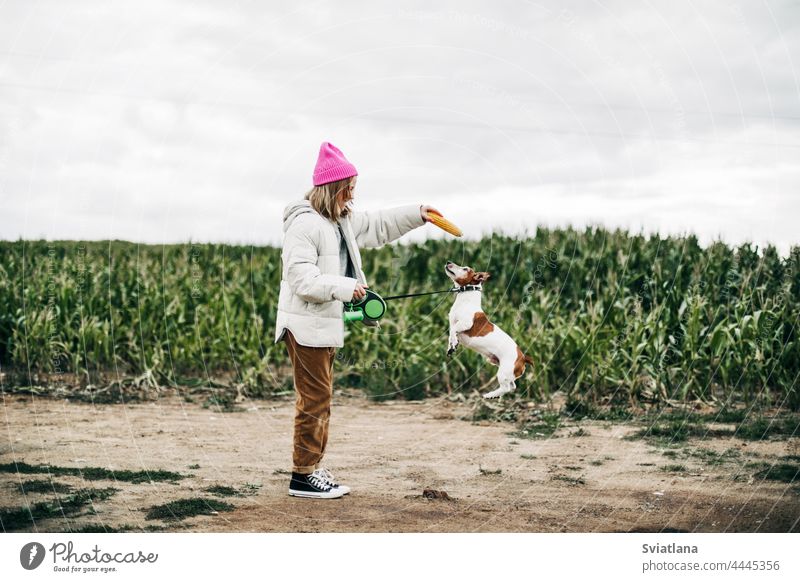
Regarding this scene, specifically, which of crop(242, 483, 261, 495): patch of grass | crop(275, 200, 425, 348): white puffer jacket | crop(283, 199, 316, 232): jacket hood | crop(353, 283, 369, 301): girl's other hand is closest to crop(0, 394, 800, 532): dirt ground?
crop(242, 483, 261, 495): patch of grass

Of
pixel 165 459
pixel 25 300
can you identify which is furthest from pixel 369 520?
pixel 25 300

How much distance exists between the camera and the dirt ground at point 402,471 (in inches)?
233

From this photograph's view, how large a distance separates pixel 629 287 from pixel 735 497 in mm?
4143

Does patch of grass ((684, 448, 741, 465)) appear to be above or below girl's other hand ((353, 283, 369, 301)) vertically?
below

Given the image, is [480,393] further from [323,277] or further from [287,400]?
[323,277]

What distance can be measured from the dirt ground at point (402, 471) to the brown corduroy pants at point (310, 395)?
0.47 m

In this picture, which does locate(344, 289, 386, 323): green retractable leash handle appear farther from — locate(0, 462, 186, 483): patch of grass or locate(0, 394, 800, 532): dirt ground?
locate(0, 462, 186, 483): patch of grass

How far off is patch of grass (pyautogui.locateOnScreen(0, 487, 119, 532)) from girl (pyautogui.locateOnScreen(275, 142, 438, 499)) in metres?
1.80

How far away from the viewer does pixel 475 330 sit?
4.45 meters

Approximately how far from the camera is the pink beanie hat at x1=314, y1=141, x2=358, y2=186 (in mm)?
5262

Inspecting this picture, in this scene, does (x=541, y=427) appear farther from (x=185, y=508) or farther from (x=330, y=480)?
(x=185, y=508)

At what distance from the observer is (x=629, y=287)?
10297mm

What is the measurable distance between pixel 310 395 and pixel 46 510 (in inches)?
84.7

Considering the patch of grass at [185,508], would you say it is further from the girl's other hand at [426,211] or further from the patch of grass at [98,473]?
the girl's other hand at [426,211]
